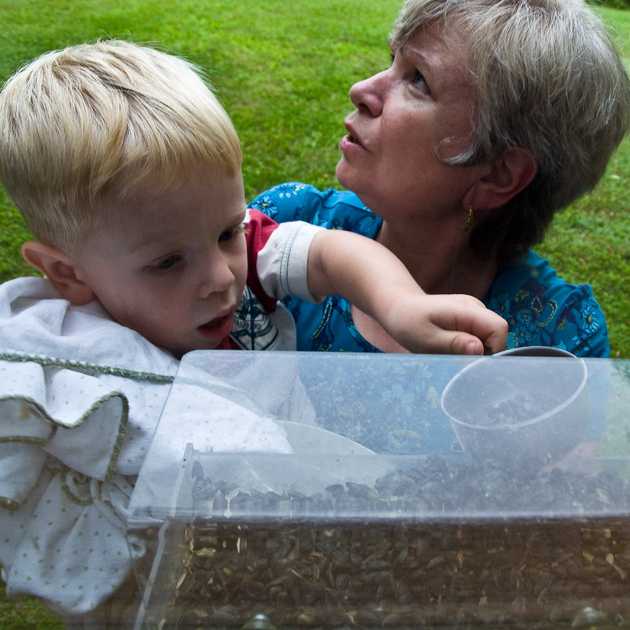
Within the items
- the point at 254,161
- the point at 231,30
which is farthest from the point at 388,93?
the point at 231,30

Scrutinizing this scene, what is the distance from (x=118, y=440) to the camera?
1019 mm

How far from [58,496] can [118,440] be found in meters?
0.13

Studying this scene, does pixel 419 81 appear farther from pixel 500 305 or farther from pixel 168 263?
pixel 168 263

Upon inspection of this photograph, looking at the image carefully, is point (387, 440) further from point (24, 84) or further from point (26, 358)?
point (24, 84)

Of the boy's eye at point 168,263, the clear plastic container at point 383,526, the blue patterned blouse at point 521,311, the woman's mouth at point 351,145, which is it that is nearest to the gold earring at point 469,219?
the blue patterned blouse at point 521,311

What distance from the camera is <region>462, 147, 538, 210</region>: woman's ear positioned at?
1765 millimetres

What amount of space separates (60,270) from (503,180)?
102 centimetres

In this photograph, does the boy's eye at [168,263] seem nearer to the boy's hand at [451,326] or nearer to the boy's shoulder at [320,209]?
the boy's hand at [451,326]

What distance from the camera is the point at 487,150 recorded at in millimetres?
1729

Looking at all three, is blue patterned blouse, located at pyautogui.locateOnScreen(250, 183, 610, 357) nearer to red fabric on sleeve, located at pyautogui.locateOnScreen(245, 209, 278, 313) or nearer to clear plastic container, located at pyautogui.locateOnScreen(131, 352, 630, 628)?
red fabric on sleeve, located at pyautogui.locateOnScreen(245, 209, 278, 313)

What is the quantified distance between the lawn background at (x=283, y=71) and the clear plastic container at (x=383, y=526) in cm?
222

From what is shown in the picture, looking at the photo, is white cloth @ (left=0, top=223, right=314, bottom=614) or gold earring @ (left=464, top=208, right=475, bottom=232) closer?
white cloth @ (left=0, top=223, right=314, bottom=614)

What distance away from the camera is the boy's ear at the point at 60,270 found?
126cm

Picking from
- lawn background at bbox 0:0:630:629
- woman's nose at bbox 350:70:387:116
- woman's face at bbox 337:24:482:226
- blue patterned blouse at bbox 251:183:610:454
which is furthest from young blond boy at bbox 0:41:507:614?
lawn background at bbox 0:0:630:629
